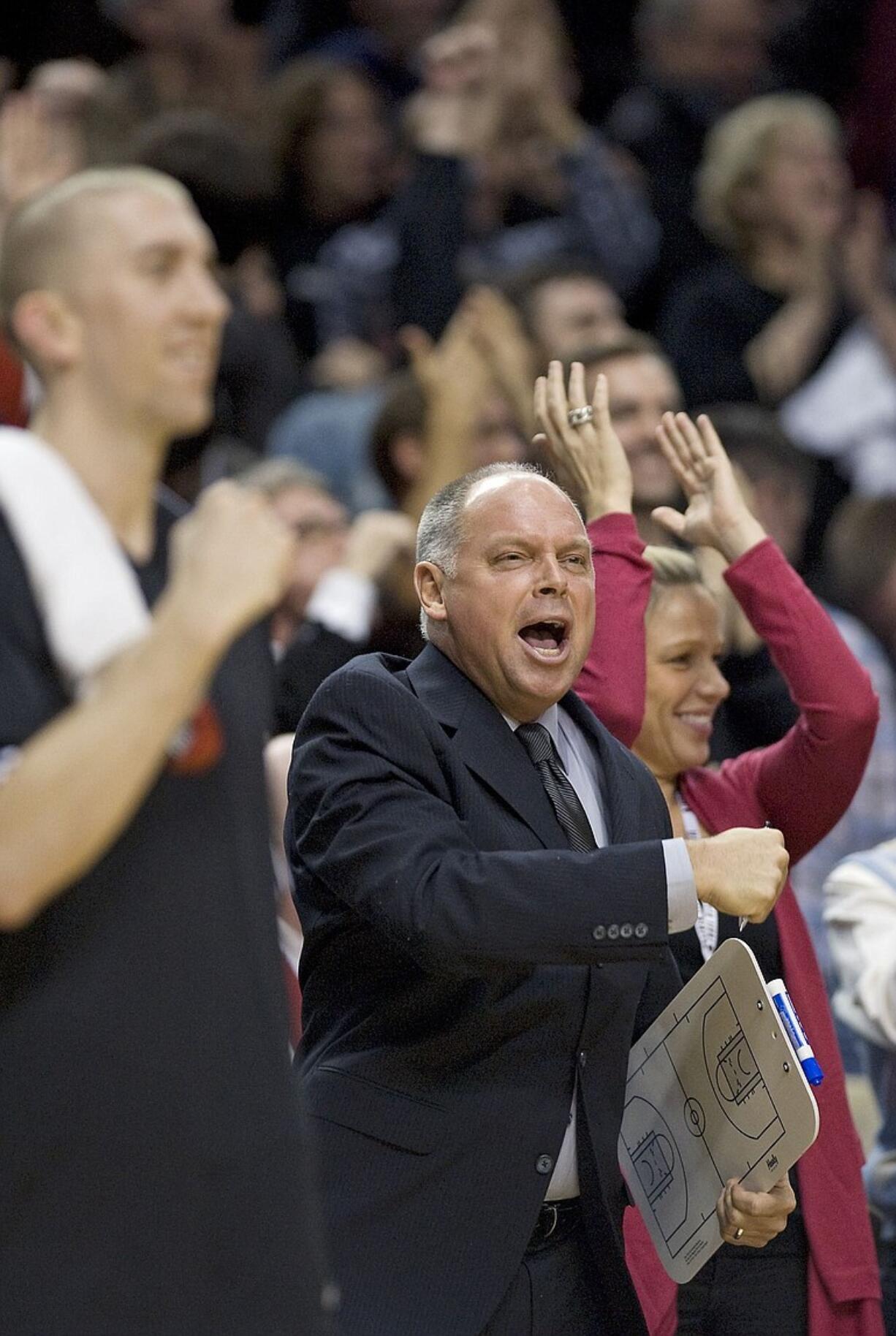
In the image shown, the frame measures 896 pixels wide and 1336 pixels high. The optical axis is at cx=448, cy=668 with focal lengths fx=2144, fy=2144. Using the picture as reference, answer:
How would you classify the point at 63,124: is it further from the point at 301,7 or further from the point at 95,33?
the point at 301,7

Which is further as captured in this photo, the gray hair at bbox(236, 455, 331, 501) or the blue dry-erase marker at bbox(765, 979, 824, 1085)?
the gray hair at bbox(236, 455, 331, 501)

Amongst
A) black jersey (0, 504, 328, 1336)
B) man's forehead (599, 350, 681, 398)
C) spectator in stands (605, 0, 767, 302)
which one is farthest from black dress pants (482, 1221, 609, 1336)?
spectator in stands (605, 0, 767, 302)

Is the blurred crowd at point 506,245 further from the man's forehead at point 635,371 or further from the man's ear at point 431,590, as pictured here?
the man's ear at point 431,590

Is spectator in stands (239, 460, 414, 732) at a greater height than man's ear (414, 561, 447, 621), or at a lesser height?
lesser

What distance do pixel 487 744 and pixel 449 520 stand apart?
13.4 inches

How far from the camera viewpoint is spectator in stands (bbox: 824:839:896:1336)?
334 cm

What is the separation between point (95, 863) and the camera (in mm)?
1889

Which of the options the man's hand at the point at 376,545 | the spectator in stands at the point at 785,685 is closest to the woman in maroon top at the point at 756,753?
the spectator in stands at the point at 785,685

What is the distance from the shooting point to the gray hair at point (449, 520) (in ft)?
9.24

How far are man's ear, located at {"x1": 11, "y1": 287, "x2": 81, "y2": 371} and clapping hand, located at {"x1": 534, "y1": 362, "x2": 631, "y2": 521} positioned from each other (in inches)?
51.2

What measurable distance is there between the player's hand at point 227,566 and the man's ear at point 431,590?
908mm

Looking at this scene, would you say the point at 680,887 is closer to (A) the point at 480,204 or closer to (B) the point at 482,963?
(B) the point at 482,963

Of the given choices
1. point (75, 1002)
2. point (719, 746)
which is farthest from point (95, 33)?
point (75, 1002)

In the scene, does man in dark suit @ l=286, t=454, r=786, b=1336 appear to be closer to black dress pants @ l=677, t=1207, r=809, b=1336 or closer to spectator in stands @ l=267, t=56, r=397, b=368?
black dress pants @ l=677, t=1207, r=809, b=1336
